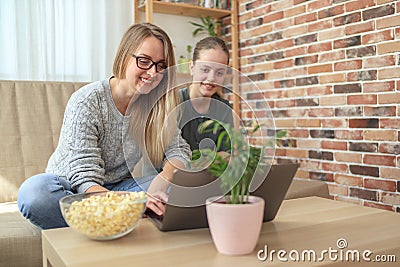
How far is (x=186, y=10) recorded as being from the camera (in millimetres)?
3141

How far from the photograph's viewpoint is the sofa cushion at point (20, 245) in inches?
54.9

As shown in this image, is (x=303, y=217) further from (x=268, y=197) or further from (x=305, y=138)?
(x=305, y=138)

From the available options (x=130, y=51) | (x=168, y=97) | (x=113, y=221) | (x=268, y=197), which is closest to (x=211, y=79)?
(x=168, y=97)

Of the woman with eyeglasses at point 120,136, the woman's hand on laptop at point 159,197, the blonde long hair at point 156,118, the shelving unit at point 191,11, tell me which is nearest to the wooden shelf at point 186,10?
the shelving unit at point 191,11

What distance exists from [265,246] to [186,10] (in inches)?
96.6

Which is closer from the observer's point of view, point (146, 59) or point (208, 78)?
point (208, 78)

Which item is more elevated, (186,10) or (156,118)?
(186,10)

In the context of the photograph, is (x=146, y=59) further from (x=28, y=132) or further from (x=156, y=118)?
(x=28, y=132)

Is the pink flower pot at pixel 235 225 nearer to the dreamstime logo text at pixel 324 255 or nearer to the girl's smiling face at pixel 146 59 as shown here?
the dreamstime logo text at pixel 324 255

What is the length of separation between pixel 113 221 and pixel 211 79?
1.44 feet

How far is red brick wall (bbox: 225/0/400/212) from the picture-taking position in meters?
2.27

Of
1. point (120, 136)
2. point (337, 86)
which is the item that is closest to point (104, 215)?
point (120, 136)

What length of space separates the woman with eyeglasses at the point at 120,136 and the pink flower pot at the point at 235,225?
0.86 feet

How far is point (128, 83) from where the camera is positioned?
65.8 inches
